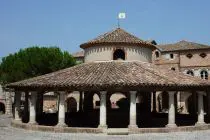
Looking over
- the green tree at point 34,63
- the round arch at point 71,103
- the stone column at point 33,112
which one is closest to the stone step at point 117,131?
the stone column at point 33,112

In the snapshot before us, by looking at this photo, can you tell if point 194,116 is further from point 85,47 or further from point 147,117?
point 85,47

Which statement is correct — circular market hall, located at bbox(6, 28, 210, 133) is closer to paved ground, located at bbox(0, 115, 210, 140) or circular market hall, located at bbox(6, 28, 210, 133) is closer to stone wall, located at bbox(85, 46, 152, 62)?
stone wall, located at bbox(85, 46, 152, 62)

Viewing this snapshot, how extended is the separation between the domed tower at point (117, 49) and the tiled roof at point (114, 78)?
2.02ft

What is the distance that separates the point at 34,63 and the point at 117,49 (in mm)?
23973

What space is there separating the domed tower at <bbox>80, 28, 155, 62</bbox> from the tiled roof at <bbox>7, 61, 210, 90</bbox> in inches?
24.2

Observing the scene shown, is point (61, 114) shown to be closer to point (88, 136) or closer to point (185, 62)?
point (88, 136)

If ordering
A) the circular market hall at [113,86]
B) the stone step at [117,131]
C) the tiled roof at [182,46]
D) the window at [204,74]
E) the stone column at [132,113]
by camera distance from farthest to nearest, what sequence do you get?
1. the tiled roof at [182,46]
2. the window at [204,74]
3. the circular market hall at [113,86]
4. the stone column at [132,113]
5. the stone step at [117,131]

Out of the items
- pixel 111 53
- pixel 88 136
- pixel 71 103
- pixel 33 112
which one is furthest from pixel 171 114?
pixel 71 103

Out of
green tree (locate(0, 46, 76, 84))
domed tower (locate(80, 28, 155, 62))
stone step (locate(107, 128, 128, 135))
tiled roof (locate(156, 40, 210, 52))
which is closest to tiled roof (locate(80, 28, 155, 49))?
domed tower (locate(80, 28, 155, 62))

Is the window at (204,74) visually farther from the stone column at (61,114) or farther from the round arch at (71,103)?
the stone column at (61,114)

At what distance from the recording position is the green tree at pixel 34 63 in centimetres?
5097

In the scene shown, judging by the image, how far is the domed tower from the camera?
97.1ft

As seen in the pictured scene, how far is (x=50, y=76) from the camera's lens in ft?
91.4

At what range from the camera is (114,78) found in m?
24.9
